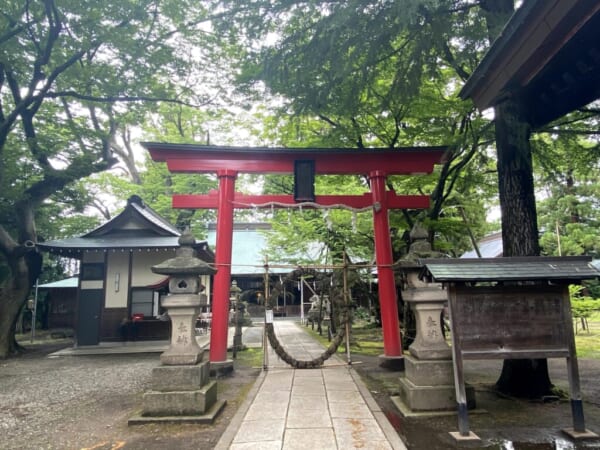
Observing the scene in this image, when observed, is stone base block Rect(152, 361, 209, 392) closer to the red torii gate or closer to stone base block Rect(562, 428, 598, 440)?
the red torii gate

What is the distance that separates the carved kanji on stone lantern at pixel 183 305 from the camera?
5371 millimetres

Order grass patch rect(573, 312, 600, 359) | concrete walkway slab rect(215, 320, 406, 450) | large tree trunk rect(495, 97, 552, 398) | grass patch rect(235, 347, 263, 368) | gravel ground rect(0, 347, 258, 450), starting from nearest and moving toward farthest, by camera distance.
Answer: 1. concrete walkway slab rect(215, 320, 406, 450)
2. gravel ground rect(0, 347, 258, 450)
3. large tree trunk rect(495, 97, 552, 398)
4. grass patch rect(235, 347, 263, 368)
5. grass patch rect(573, 312, 600, 359)

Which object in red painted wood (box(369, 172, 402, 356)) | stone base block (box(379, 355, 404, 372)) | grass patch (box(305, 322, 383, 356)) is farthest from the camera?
grass patch (box(305, 322, 383, 356))

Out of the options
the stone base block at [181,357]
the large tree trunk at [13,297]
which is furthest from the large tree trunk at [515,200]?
the large tree trunk at [13,297]

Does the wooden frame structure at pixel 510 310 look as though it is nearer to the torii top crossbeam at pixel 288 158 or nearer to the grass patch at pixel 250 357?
the torii top crossbeam at pixel 288 158

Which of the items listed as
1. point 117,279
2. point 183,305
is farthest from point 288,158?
point 117,279

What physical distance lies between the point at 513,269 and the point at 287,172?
5.48 metres

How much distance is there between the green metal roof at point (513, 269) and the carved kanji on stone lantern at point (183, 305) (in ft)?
11.6

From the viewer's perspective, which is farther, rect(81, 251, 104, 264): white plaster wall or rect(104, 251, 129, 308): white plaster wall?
rect(81, 251, 104, 264): white plaster wall

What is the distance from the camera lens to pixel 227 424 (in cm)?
488

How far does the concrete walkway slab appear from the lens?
157 inches

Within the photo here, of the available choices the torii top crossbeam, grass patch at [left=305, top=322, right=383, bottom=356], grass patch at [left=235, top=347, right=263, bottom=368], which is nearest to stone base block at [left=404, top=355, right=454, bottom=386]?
grass patch at [left=235, top=347, right=263, bottom=368]

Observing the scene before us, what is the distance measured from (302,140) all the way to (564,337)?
9.46 metres

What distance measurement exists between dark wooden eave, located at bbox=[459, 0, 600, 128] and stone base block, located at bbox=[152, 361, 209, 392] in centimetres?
549
